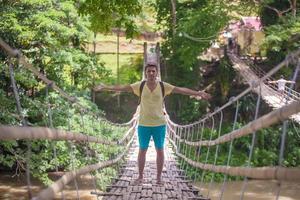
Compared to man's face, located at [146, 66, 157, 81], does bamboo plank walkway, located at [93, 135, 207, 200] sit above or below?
below

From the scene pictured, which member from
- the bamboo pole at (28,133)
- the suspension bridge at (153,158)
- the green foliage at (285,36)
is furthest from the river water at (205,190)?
the bamboo pole at (28,133)

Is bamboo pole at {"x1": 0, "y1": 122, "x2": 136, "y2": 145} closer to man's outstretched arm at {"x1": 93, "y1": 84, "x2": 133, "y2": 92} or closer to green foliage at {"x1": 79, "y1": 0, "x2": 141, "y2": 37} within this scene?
man's outstretched arm at {"x1": 93, "y1": 84, "x2": 133, "y2": 92}

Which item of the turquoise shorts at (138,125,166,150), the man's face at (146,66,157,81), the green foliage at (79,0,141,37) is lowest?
the turquoise shorts at (138,125,166,150)

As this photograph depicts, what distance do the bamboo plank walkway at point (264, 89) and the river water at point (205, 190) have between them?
1.88 meters

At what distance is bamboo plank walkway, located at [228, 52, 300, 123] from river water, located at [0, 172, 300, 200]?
1884 millimetres

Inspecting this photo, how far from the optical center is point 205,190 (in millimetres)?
10617

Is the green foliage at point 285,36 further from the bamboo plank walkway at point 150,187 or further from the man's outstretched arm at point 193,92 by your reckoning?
the man's outstretched arm at point 193,92

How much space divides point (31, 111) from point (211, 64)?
9170mm

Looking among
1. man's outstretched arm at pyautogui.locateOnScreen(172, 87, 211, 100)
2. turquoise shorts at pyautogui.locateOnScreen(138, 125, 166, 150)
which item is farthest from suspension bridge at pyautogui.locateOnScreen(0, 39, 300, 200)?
turquoise shorts at pyautogui.locateOnScreen(138, 125, 166, 150)

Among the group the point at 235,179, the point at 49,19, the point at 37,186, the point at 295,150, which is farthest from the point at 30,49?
the point at 295,150

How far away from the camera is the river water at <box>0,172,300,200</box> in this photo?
917 cm

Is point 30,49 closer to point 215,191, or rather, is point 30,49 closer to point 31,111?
point 31,111

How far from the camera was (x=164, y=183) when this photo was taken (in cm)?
337

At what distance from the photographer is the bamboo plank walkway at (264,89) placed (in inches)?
325
